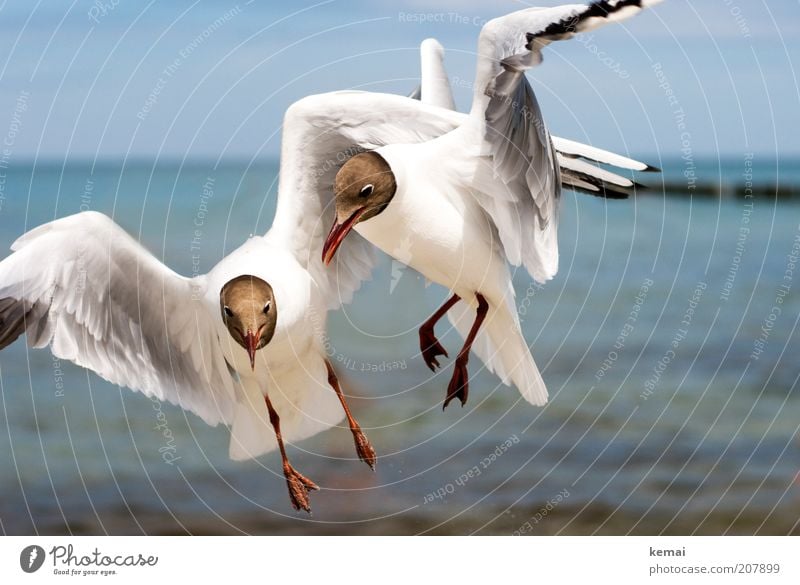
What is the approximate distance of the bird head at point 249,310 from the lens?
97.5 inches

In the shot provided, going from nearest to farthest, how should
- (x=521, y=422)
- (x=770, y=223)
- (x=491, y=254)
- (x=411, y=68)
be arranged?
1. (x=491, y=254)
2. (x=411, y=68)
3. (x=521, y=422)
4. (x=770, y=223)

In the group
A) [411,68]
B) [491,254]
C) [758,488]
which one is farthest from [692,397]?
[411,68]

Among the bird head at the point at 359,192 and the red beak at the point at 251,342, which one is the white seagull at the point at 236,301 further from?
the bird head at the point at 359,192

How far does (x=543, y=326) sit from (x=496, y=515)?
1.61 ft

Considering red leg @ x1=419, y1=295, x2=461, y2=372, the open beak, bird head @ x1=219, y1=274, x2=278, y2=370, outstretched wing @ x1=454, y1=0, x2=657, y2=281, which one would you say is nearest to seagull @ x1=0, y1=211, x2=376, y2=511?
bird head @ x1=219, y1=274, x2=278, y2=370

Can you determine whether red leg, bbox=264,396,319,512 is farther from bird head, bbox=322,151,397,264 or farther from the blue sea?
bird head, bbox=322,151,397,264

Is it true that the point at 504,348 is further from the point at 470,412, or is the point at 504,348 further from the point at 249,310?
the point at 249,310

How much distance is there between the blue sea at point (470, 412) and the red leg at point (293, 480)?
82 mm

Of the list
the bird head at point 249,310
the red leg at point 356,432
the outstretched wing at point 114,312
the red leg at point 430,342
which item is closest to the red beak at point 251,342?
Result: the bird head at point 249,310

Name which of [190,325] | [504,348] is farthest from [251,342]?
[504,348]

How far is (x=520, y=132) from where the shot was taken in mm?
2418

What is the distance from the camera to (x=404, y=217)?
2.52 metres

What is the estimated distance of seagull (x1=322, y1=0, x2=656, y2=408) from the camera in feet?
7.90

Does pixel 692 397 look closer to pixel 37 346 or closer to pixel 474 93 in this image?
pixel 474 93
